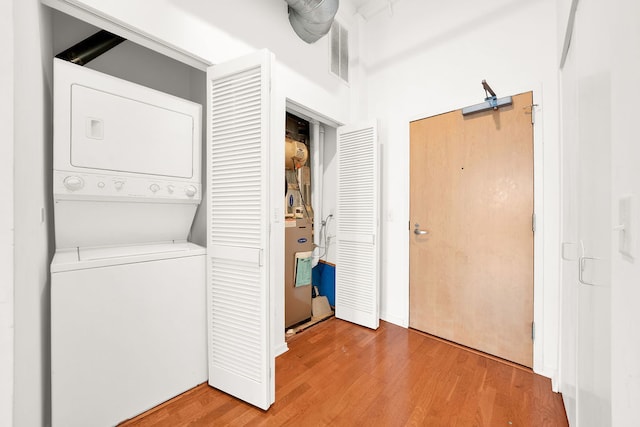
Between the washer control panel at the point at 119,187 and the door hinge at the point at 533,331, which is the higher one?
the washer control panel at the point at 119,187

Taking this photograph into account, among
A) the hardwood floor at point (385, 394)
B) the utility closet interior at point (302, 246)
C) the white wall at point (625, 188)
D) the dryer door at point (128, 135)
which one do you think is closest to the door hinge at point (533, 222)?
the hardwood floor at point (385, 394)

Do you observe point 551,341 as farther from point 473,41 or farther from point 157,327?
point 157,327

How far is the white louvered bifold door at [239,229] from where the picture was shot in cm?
156

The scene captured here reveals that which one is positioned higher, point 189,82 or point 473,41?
point 473,41

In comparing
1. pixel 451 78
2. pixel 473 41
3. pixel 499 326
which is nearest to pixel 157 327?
pixel 499 326

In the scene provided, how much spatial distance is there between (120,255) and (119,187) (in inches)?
15.2

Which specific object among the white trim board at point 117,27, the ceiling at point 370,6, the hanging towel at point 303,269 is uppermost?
the ceiling at point 370,6

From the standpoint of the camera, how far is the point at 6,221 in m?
0.71

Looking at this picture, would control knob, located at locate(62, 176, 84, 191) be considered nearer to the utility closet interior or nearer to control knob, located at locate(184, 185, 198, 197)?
control knob, located at locate(184, 185, 198, 197)

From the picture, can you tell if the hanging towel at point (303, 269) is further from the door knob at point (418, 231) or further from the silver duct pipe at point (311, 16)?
the silver duct pipe at point (311, 16)

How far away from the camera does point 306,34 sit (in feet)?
7.77

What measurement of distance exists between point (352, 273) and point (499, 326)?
1.34 meters

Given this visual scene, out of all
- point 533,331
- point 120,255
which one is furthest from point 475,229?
point 120,255

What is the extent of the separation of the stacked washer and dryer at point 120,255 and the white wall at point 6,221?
688 millimetres
